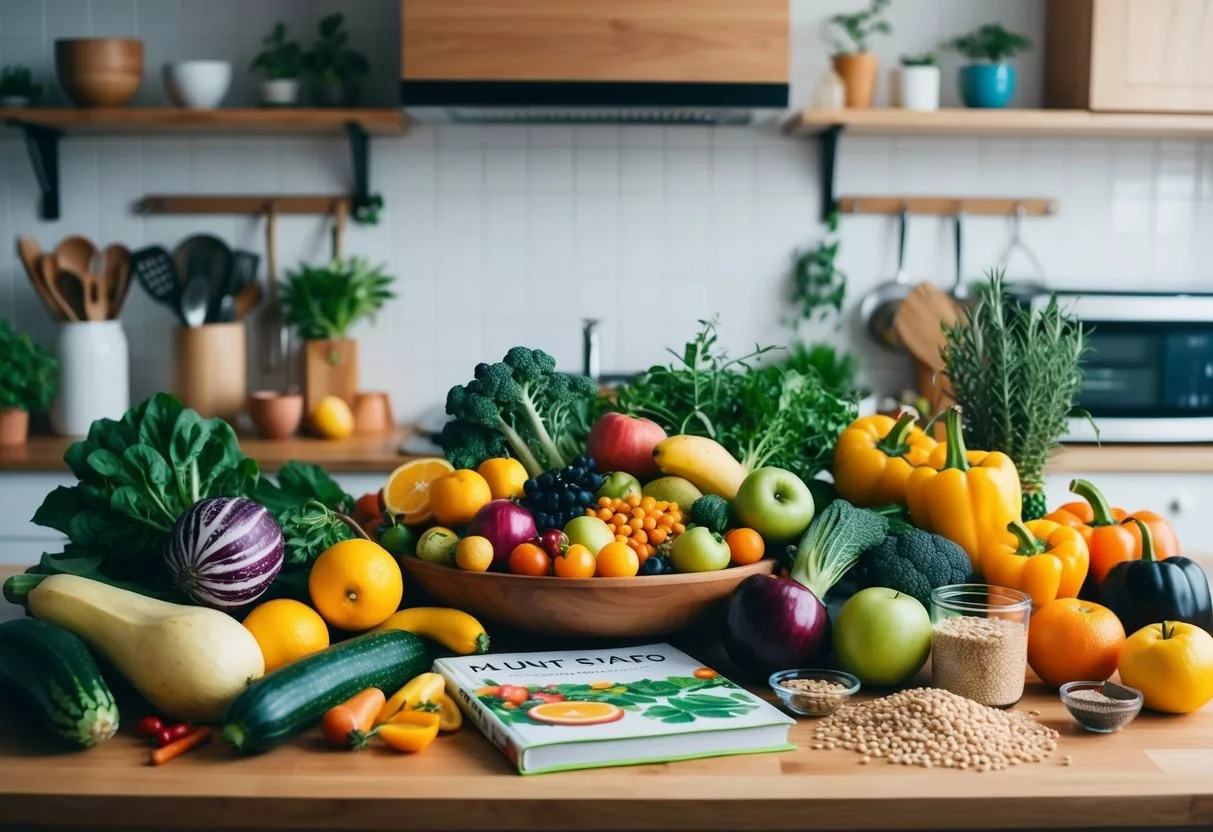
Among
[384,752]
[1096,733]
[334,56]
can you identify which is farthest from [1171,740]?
[334,56]

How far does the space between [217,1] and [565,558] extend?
274 centimetres

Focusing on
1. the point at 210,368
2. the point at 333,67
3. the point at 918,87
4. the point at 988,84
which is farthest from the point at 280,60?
the point at 988,84

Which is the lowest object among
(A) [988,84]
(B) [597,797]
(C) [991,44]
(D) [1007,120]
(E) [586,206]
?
(B) [597,797]

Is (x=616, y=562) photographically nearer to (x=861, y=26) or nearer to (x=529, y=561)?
(x=529, y=561)

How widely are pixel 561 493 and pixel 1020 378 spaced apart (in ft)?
2.16

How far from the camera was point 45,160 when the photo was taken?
3473 mm

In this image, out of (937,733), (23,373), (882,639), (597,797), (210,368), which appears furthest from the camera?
(210,368)

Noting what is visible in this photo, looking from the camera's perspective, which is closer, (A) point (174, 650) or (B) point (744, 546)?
(A) point (174, 650)

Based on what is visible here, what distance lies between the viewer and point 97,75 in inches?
129

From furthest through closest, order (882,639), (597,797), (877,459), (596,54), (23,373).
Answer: (23,373) → (596,54) → (877,459) → (882,639) → (597,797)

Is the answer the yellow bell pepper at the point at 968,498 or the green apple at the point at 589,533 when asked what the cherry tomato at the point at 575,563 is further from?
the yellow bell pepper at the point at 968,498

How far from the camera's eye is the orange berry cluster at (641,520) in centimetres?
140

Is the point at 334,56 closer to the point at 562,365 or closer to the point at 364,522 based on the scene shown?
the point at 562,365

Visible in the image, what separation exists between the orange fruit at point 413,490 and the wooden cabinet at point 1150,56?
234 centimetres
